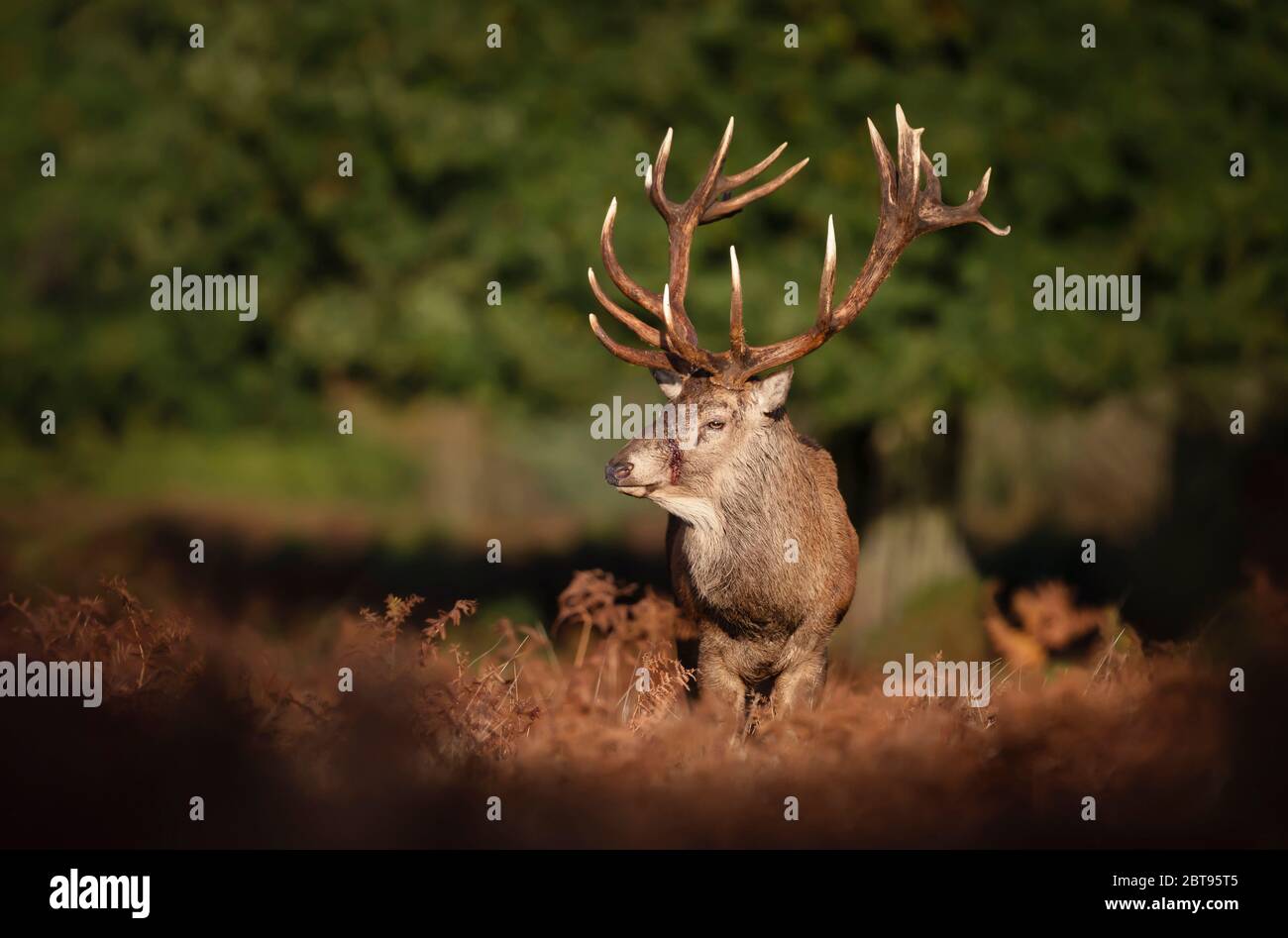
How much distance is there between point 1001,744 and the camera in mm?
5543

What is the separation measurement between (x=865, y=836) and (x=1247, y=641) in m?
1.83

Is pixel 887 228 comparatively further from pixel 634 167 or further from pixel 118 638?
pixel 634 167

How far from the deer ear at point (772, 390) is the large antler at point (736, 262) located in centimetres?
5

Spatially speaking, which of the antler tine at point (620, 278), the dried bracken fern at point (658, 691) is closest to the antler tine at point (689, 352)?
the antler tine at point (620, 278)

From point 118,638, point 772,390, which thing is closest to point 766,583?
point 772,390

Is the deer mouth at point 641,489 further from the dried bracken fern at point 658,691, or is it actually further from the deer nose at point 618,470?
the dried bracken fern at point 658,691

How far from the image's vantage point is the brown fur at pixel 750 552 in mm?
6484

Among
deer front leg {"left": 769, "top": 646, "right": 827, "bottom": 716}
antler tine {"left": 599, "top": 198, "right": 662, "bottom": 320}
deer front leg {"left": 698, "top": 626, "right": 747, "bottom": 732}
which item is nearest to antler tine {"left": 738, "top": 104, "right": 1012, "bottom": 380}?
antler tine {"left": 599, "top": 198, "right": 662, "bottom": 320}

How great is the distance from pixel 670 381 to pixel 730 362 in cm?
34

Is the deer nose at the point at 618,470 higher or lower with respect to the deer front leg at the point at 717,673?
higher

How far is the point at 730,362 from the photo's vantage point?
655 cm

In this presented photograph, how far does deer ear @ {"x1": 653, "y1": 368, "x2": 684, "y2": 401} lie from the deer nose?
57 centimetres

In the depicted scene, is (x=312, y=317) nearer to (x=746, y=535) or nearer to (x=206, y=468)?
(x=746, y=535)

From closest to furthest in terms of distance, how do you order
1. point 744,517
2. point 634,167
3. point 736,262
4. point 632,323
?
point 736,262 < point 744,517 < point 632,323 < point 634,167
